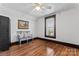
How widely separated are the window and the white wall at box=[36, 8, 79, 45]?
25 cm

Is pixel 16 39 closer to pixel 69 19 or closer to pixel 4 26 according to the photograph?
pixel 4 26

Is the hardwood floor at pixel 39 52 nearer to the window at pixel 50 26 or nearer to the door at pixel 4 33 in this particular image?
the door at pixel 4 33

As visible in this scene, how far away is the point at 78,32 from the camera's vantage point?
3094 millimetres

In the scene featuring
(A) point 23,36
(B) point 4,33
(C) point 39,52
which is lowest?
(C) point 39,52

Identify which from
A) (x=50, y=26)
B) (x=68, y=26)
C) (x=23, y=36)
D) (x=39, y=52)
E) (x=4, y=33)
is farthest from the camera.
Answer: (x=50, y=26)

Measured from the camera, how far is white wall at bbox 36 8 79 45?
10.5 feet

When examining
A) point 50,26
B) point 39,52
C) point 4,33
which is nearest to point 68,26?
point 50,26

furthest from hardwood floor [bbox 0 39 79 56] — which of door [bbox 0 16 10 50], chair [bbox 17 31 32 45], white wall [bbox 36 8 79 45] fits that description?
chair [bbox 17 31 32 45]

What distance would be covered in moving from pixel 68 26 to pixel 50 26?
1350 mm

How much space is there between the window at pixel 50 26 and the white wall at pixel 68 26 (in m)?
0.25

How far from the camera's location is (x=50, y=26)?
4699 millimetres

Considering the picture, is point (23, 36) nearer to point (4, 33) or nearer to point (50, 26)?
point (4, 33)

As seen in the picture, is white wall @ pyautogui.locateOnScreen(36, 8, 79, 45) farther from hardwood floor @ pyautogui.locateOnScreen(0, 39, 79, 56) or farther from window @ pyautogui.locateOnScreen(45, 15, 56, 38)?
hardwood floor @ pyautogui.locateOnScreen(0, 39, 79, 56)

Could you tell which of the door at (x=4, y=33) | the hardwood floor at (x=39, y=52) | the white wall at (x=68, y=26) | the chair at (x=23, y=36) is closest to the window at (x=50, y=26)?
the white wall at (x=68, y=26)
